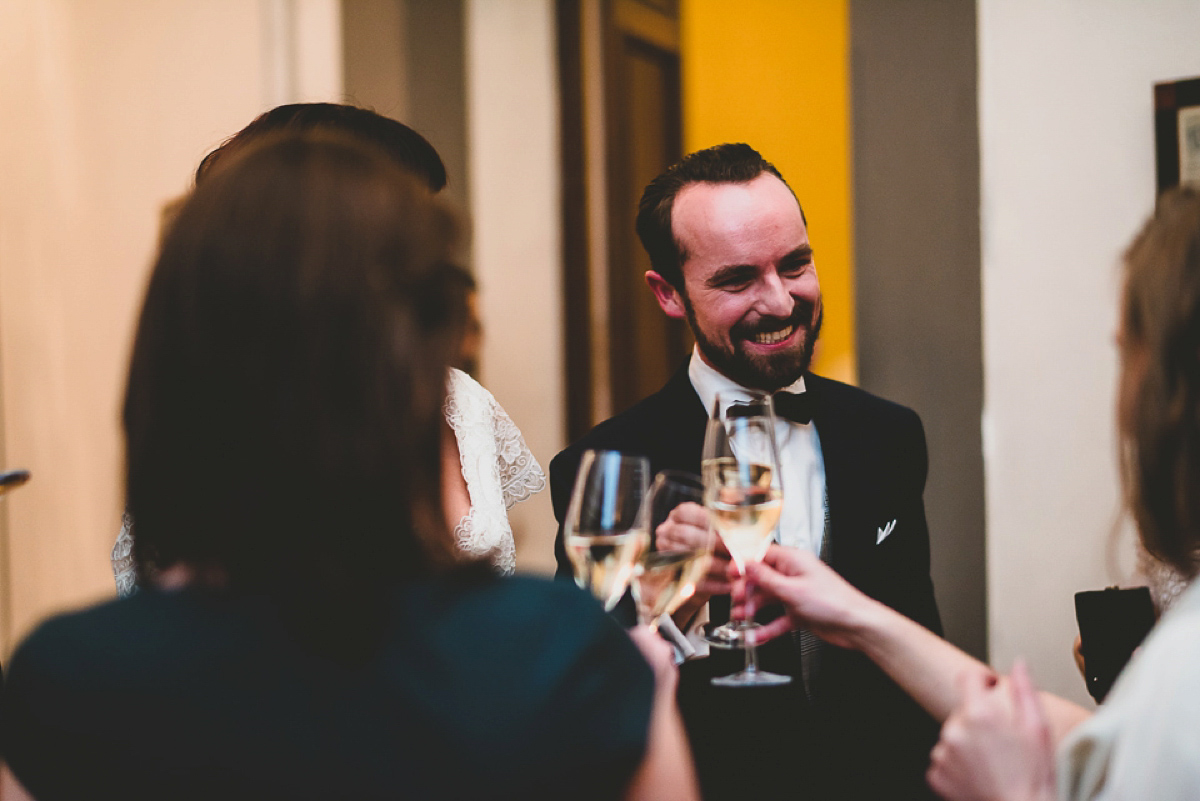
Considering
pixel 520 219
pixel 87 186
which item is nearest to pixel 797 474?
pixel 520 219

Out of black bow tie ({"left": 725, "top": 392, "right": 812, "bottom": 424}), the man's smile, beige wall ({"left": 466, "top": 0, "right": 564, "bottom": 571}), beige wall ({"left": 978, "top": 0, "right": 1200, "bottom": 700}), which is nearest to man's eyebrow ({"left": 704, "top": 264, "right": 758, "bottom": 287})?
the man's smile

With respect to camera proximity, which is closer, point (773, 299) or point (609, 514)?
point (609, 514)

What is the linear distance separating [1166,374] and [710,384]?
1092 mm

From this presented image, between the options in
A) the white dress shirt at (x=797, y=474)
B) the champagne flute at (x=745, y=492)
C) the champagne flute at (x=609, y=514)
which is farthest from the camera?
the white dress shirt at (x=797, y=474)

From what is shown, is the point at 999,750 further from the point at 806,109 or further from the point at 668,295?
the point at 806,109

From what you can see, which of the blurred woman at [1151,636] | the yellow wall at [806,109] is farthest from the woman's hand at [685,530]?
the yellow wall at [806,109]

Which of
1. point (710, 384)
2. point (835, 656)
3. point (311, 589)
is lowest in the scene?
point (835, 656)

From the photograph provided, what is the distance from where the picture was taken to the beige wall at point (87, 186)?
2.90 metres

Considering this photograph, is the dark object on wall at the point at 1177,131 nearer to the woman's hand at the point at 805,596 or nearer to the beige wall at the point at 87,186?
the woman's hand at the point at 805,596

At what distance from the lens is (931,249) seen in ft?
8.54

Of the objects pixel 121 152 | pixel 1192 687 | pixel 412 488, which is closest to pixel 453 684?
pixel 412 488

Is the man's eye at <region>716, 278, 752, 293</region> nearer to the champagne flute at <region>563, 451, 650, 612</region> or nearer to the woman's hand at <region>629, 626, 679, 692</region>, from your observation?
the champagne flute at <region>563, 451, 650, 612</region>

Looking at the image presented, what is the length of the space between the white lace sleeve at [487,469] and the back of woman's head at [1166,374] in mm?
905

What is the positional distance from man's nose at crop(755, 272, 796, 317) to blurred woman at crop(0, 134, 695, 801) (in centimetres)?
113
